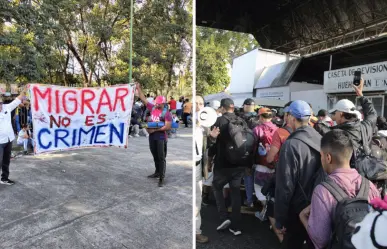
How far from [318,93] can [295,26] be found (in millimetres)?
3147

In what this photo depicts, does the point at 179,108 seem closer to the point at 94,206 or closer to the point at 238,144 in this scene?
the point at 94,206

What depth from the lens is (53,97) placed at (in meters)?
5.40

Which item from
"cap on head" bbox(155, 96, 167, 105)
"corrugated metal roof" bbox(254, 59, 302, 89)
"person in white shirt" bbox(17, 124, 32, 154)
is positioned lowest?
"person in white shirt" bbox(17, 124, 32, 154)

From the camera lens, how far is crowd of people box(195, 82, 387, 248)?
5.19 feet

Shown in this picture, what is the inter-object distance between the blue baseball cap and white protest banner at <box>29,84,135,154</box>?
3747 millimetres

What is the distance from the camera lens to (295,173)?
2.23 meters

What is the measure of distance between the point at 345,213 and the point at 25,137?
7752mm

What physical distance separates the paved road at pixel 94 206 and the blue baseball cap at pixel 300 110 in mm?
1763

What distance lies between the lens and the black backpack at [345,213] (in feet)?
4.32

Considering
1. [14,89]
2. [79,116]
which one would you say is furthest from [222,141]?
[14,89]

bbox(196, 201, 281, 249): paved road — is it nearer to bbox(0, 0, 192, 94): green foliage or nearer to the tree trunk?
bbox(0, 0, 192, 94): green foliage

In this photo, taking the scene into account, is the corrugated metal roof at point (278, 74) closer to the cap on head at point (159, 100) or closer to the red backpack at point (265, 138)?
the cap on head at point (159, 100)

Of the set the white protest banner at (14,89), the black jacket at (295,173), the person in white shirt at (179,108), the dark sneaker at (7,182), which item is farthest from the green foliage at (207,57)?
the white protest banner at (14,89)

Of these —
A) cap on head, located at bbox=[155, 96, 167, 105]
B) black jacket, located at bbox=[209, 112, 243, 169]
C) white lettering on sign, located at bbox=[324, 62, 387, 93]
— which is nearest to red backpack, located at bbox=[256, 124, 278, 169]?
black jacket, located at bbox=[209, 112, 243, 169]
